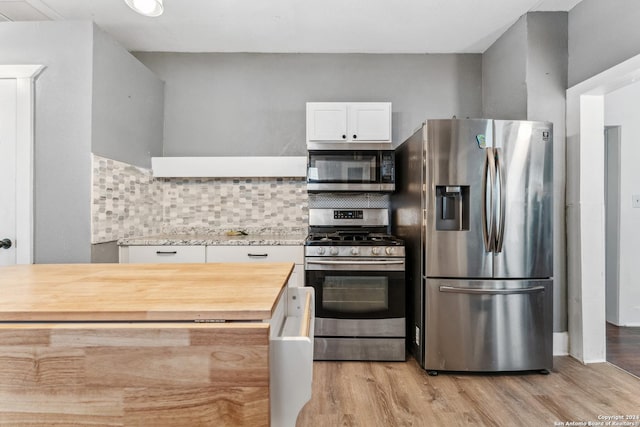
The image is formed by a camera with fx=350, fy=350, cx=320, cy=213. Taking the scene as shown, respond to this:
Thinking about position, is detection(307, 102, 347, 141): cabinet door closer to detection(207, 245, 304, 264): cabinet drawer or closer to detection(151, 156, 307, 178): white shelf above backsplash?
detection(151, 156, 307, 178): white shelf above backsplash

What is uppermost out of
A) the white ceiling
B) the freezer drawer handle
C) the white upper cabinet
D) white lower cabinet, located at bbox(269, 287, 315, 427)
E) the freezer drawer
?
the white ceiling

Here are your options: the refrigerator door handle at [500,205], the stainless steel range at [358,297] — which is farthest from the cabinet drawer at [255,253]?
the refrigerator door handle at [500,205]

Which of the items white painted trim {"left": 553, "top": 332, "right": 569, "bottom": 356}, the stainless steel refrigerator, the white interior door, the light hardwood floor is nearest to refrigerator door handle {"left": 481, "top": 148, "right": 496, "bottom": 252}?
the stainless steel refrigerator

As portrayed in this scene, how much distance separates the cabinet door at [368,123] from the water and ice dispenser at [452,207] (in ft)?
2.83

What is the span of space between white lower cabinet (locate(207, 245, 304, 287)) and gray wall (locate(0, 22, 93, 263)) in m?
0.87

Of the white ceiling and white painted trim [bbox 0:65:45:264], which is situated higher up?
the white ceiling

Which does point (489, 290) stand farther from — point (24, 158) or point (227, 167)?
point (24, 158)

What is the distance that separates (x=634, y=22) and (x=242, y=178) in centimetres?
308

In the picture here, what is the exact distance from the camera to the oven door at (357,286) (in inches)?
104

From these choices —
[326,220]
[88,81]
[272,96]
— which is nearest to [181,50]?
[272,96]

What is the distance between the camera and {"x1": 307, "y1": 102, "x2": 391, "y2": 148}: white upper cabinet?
10.1 ft

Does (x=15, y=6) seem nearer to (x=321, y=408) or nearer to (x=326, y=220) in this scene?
(x=326, y=220)

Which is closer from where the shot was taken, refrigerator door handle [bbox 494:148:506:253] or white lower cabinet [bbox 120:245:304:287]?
refrigerator door handle [bbox 494:148:506:253]

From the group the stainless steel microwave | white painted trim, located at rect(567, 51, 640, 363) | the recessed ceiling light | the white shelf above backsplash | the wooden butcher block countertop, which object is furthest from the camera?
the white shelf above backsplash
